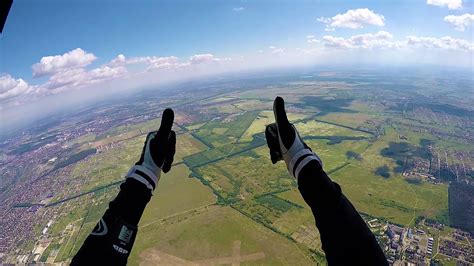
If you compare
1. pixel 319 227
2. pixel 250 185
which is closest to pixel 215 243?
Answer: pixel 250 185

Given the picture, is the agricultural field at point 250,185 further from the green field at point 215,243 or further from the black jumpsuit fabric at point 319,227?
the black jumpsuit fabric at point 319,227

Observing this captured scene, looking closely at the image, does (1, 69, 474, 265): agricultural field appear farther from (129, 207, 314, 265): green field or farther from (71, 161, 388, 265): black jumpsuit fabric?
(71, 161, 388, 265): black jumpsuit fabric

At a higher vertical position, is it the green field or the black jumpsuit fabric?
the black jumpsuit fabric

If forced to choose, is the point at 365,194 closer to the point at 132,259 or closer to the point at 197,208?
the point at 197,208

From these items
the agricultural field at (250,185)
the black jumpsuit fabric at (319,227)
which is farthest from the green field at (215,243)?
the black jumpsuit fabric at (319,227)

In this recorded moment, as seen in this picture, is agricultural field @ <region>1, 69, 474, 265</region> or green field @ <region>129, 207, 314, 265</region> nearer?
green field @ <region>129, 207, 314, 265</region>

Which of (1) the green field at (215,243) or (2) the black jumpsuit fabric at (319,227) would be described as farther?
(1) the green field at (215,243)

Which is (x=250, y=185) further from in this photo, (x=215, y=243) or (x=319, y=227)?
(x=319, y=227)

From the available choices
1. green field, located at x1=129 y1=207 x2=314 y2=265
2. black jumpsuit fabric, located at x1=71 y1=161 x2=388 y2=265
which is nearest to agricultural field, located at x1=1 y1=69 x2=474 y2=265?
green field, located at x1=129 y1=207 x2=314 y2=265
